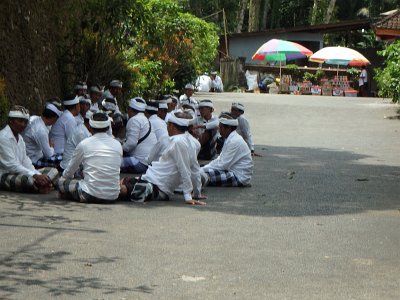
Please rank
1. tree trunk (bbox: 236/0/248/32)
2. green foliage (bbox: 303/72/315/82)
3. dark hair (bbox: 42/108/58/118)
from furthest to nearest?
tree trunk (bbox: 236/0/248/32), green foliage (bbox: 303/72/315/82), dark hair (bbox: 42/108/58/118)

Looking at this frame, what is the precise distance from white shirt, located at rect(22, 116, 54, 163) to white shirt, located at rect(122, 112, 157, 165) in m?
1.37

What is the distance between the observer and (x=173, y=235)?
10.0 m

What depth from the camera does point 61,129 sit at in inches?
588

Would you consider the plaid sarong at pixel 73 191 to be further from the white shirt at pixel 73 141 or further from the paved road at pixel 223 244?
the white shirt at pixel 73 141

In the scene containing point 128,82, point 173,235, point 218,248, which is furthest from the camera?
point 128,82

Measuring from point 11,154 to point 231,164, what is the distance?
137 inches

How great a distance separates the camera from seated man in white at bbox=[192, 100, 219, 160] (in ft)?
56.2

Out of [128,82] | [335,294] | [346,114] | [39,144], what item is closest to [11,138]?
[39,144]

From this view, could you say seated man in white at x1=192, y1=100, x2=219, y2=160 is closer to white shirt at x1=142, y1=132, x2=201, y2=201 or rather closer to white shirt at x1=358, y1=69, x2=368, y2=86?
white shirt at x1=142, y1=132, x2=201, y2=201

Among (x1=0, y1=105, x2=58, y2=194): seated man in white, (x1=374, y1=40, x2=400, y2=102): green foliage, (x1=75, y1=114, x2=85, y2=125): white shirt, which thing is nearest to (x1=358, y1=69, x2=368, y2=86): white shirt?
(x1=374, y1=40, x2=400, y2=102): green foliage

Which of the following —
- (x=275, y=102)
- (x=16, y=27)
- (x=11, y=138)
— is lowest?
(x=275, y=102)

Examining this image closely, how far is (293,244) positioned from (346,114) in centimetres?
2201

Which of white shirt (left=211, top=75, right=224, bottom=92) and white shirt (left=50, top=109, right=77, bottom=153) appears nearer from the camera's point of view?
white shirt (left=50, top=109, right=77, bottom=153)

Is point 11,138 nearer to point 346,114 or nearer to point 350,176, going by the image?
point 350,176
